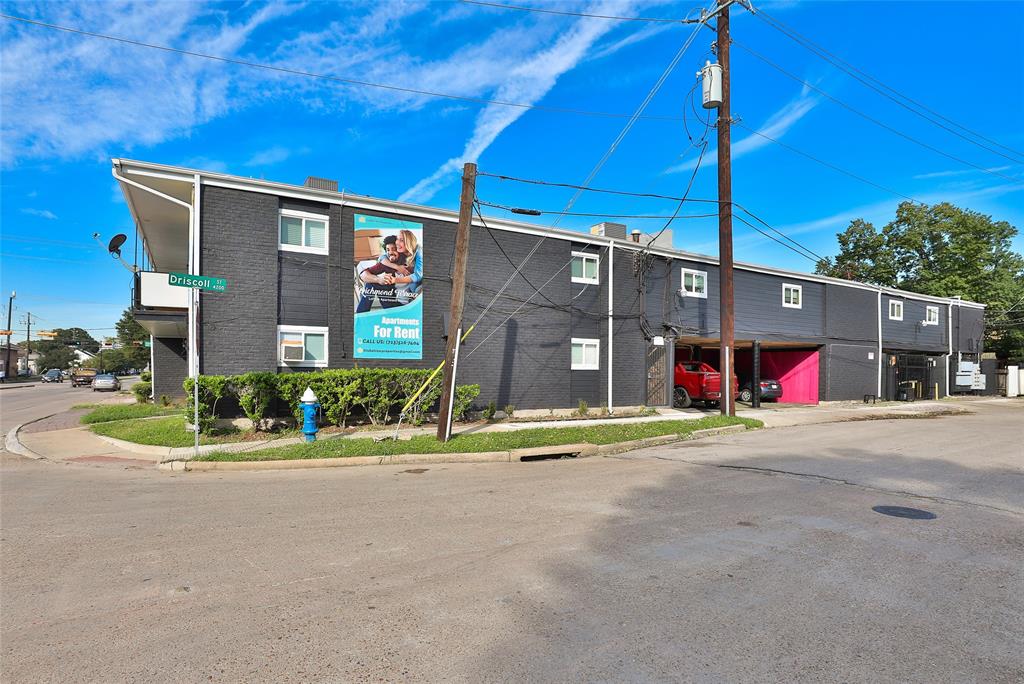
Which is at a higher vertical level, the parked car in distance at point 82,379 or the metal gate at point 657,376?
the metal gate at point 657,376

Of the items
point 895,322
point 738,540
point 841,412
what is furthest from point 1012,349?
point 738,540

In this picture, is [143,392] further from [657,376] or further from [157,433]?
[657,376]

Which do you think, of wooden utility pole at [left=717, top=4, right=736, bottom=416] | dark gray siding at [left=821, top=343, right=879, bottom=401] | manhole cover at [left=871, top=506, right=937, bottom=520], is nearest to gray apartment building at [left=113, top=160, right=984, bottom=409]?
dark gray siding at [left=821, top=343, right=879, bottom=401]

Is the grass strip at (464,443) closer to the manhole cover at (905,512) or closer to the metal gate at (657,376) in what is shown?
the manhole cover at (905,512)

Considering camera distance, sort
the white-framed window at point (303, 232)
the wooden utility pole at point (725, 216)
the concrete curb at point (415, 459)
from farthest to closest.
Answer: the wooden utility pole at point (725, 216), the white-framed window at point (303, 232), the concrete curb at point (415, 459)

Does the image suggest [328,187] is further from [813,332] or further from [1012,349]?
[1012,349]

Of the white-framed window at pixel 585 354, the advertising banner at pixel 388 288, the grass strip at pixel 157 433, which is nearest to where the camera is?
the grass strip at pixel 157 433

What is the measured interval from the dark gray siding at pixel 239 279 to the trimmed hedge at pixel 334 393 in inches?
44.6

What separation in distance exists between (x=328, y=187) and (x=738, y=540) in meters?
14.5

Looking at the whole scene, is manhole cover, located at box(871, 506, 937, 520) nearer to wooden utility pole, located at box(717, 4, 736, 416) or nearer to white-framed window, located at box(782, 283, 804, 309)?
wooden utility pole, located at box(717, 4, 736, 416)

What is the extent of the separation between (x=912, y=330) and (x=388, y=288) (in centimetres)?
3008

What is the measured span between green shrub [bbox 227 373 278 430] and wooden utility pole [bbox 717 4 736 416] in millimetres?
12154

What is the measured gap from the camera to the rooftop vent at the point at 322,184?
16234 millimetres

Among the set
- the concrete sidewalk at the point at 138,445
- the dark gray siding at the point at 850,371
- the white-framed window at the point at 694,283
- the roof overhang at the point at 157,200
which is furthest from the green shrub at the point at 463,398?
the dark gray siding at the point at 850,371
